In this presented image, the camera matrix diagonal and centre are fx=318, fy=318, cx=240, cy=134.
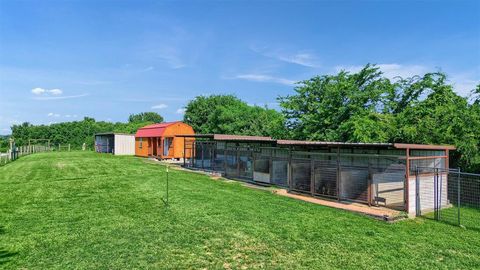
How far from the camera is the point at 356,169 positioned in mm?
12586

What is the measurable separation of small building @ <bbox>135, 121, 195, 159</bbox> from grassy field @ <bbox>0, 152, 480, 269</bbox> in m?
18.6

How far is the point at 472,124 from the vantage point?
49.4 ft

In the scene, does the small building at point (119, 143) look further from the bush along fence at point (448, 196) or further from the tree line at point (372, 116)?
the bush along fence at point (448, 196)

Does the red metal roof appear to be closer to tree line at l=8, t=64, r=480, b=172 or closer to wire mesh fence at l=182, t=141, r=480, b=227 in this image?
tree line at l=8, t=64, r=480, b=172

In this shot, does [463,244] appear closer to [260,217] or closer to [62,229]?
[260,217]

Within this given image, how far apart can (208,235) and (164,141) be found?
25328 millimetres

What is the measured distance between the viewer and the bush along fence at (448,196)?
34.9ft

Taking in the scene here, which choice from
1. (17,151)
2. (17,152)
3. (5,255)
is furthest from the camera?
(17,151)

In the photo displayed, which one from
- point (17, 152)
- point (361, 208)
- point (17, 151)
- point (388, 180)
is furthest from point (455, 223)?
point (17, 151)

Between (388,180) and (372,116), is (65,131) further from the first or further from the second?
(388,180)

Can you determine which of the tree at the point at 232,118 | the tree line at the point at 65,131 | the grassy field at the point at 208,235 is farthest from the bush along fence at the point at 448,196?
the tree line at the point at 65,131

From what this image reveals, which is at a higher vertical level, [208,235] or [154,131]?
[154,131]

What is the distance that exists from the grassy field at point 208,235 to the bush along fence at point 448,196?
1.14m

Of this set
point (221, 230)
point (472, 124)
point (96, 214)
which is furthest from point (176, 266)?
point (472, 124)
